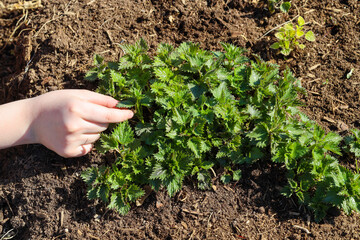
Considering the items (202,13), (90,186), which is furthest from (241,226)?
(202,13)

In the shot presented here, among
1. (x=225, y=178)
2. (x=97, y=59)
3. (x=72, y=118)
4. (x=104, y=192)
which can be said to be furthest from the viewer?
(x=97, y=59)

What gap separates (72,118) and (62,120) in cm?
8

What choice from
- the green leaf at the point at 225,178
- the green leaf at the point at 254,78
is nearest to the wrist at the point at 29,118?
the green leaf at the point at 225,178

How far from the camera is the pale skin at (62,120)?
2.49 metres

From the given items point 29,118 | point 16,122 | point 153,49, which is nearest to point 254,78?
point 153,49

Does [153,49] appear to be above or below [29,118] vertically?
above

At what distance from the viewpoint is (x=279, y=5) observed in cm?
329

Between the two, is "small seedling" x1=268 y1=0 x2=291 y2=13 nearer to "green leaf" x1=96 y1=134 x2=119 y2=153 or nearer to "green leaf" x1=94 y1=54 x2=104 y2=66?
"green leaf" x1=94 y1=54 x2=104 y2=66

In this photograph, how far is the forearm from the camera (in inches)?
104

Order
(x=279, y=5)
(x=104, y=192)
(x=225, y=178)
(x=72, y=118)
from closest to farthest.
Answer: (x=72, y=118), (x=104, y=192), (x=225, y=178), (x=279, y=5)

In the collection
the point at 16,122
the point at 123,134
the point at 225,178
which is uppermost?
the point at 16,122

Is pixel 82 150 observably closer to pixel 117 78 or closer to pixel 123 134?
pixel 123 134

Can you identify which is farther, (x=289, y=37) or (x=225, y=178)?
(x=289, y=37)

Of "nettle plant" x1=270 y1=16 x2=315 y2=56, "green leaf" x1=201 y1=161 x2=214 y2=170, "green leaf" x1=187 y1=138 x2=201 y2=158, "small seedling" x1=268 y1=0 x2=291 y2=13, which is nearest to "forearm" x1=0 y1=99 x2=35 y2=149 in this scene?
"green leaf" x1=187 y1=138 x2=201 y2=158
